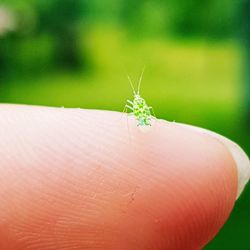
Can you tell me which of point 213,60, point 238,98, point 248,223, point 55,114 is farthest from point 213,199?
point 213,60

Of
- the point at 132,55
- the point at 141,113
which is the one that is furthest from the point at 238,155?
the point at 132,55

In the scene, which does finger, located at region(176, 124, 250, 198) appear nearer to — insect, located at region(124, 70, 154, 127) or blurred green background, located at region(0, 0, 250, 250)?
insect, located at region(124, 70, 154, 127)

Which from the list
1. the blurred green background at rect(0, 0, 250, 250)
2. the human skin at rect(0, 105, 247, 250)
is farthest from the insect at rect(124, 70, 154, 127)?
the blurred green background at rect(0, 0, 250, 250)

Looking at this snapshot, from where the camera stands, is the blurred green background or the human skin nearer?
the human skin

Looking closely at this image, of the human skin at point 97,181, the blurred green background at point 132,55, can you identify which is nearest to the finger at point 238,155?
the human skin at point 97,181

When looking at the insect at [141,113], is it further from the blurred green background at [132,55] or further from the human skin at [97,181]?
the blurred green background at [132,55]

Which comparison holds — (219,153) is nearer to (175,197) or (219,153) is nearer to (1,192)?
(175,197)
